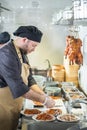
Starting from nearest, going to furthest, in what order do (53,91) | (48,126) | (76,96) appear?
1. (48,126)
2. (76,96)
3. (53,91)

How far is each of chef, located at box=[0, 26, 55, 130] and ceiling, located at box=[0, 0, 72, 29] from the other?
2.35 m

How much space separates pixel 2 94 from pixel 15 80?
37cm

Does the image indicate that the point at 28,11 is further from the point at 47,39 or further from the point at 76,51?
the point at 76,51

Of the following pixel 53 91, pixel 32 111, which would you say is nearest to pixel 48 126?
pixel 32 111

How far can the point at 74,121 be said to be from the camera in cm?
277

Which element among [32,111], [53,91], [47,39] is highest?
[47,39]

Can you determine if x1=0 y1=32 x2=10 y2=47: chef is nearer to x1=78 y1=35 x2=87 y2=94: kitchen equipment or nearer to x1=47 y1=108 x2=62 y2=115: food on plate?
x1=78 y1=35 x2=87 y2=94: kitchen equipment

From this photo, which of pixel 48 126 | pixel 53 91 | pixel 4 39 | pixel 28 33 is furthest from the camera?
pixel 4 39

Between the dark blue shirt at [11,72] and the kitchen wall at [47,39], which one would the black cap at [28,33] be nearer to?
the dark blue shirt at [11,72]

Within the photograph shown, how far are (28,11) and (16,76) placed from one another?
9.93ft

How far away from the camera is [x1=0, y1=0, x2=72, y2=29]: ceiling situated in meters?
5.66

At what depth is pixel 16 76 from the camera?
9.52 ft

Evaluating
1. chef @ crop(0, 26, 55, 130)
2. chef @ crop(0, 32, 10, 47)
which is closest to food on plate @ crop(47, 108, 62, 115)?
chef @ crop(0, 26, 55, 130)

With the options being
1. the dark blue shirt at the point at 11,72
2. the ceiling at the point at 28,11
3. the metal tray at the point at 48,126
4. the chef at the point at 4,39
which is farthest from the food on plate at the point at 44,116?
the ceiling at the point at 28,11
